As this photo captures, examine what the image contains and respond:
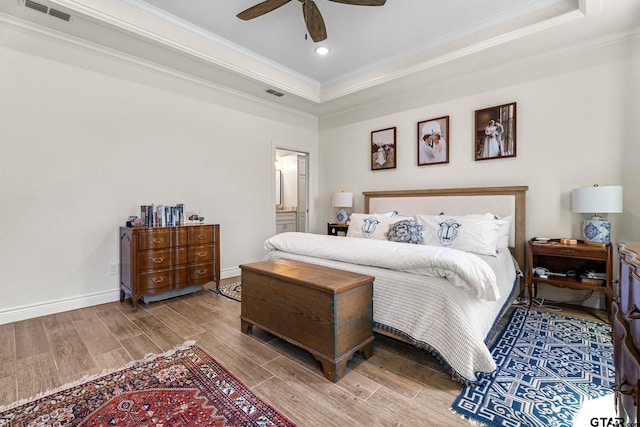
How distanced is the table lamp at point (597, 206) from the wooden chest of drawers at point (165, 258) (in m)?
3.90

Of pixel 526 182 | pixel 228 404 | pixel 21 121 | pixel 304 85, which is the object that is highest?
pixel 304 85

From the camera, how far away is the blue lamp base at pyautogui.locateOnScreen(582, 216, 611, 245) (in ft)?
9.13

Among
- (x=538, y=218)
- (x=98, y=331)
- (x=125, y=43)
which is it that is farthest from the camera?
(x=538, y=218)

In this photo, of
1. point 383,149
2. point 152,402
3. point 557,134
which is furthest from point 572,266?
point 152,402

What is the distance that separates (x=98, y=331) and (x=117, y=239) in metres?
1.15

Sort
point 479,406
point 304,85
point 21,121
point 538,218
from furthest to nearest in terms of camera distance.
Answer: point 304,85, point 538,218, point 21,121, point 479,406

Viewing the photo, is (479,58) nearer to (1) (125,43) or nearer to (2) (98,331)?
(1) (125,43)

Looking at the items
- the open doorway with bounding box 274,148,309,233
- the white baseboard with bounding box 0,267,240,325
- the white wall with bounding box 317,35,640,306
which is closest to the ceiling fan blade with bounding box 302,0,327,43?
the white wall with bounding box 317,35,640,306

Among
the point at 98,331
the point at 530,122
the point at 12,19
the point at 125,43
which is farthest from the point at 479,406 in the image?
the point at 12,19

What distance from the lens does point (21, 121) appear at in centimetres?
278

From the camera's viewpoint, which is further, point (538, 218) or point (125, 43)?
point (538, 218)

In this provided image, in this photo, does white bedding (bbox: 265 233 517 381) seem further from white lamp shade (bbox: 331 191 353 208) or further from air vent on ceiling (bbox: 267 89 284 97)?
air vent on ceiling (bbox: 267 89 284 97)

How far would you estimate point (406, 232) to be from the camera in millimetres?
3242

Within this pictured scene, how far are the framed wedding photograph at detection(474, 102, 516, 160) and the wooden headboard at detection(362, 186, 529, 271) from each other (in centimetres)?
47
